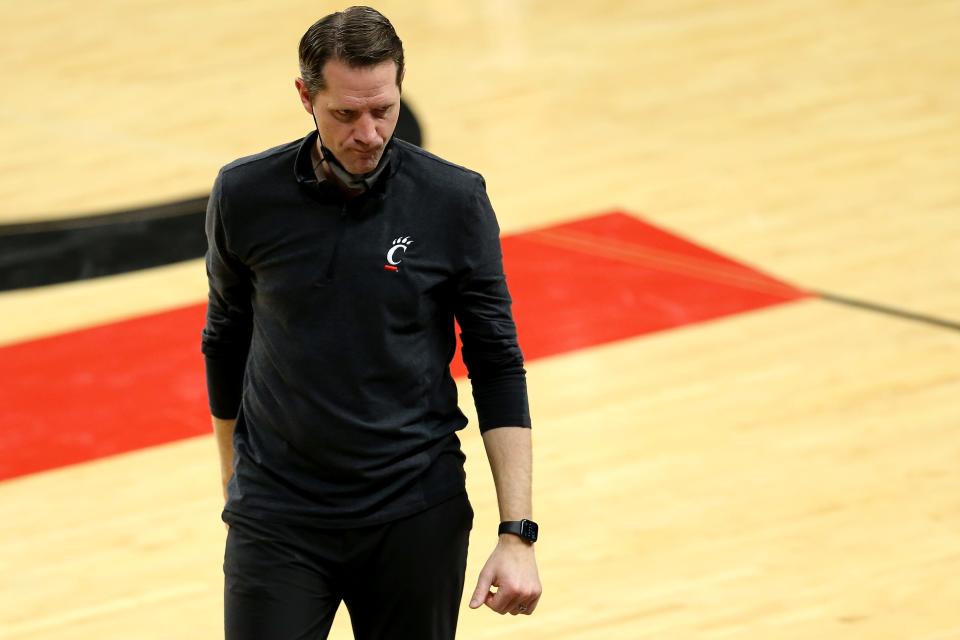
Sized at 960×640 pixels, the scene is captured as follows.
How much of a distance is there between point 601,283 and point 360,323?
9.79 ft

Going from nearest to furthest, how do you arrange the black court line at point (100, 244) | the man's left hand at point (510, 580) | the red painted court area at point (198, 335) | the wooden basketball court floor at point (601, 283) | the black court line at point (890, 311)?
the man's left hand at point (510, 580)
the wooden basketball court floor at point (601, 283)
the red painted court area at point (198, 335)
the black court line at point (890, 311)
the black court line at point (100, 244)

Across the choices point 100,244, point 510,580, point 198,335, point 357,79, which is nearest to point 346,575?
point 510,580

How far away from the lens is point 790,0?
25.2 feet

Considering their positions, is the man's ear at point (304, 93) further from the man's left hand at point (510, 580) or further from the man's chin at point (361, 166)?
the man's left hand at point (510, 580)

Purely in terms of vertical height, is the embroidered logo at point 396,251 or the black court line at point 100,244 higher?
the embroidered logo at point 396,251

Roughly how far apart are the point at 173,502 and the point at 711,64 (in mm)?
3799

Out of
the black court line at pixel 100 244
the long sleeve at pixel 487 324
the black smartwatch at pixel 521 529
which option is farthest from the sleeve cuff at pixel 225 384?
the black court line at pixel 100 244

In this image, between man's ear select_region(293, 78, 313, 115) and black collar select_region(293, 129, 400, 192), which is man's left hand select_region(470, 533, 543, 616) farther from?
man's ear select_region(293, 78, 313, 115)

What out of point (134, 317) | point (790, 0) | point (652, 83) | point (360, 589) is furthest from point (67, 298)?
point (790, 0)

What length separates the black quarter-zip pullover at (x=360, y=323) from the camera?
1913 millimetres

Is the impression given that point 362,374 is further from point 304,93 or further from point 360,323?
point 304,93

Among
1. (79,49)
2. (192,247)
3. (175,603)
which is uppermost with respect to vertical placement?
(79,49)

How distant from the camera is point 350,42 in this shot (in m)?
1.82

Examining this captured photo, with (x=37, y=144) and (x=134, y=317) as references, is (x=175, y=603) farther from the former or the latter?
(x=37, y=144)
